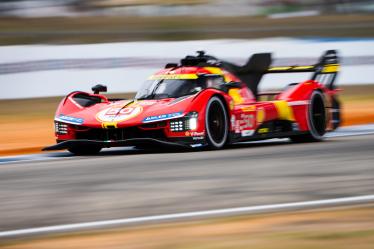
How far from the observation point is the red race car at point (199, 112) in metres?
11.6

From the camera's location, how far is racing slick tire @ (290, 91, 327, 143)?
13727 millimetres

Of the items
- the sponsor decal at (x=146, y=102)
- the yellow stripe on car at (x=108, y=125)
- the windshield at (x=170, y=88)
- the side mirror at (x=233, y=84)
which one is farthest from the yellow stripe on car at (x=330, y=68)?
the yellow stripe on car at (x=108, y=125)

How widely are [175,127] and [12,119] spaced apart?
731 cm

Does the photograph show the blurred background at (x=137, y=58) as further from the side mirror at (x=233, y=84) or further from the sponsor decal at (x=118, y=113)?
the side mirror at (x=233, y=84)

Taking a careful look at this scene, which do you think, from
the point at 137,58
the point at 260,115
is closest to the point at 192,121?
the point at 260,115

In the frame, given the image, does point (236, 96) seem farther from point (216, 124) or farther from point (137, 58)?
point (137, 58)

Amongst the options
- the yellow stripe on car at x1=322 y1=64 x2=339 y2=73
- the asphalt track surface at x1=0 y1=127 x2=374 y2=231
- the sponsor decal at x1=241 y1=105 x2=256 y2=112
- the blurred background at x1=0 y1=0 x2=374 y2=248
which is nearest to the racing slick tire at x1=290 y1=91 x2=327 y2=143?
the yellow stripe on car at x1=322 y1=64 x2=339 y2=73

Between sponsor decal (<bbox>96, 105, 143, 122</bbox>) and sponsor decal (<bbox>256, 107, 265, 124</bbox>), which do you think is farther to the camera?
sponsor decal (<bbox>256, 107, 265, 124</bbox>)

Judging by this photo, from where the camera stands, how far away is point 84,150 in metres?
12.5

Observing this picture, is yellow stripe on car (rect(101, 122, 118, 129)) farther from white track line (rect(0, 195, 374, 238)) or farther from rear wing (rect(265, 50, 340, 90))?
white track line (rect(0, 195, 374, 238))

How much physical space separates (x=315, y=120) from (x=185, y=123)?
3051 mm

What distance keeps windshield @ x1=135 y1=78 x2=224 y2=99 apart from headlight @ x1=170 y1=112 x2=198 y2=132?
2.30ft

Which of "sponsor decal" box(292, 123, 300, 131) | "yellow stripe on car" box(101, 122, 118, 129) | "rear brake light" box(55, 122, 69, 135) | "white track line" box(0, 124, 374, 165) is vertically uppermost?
"yellow stripe on car" box(101, 122, 118, 129)

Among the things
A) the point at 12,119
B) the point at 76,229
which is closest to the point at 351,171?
the point at 76,229
